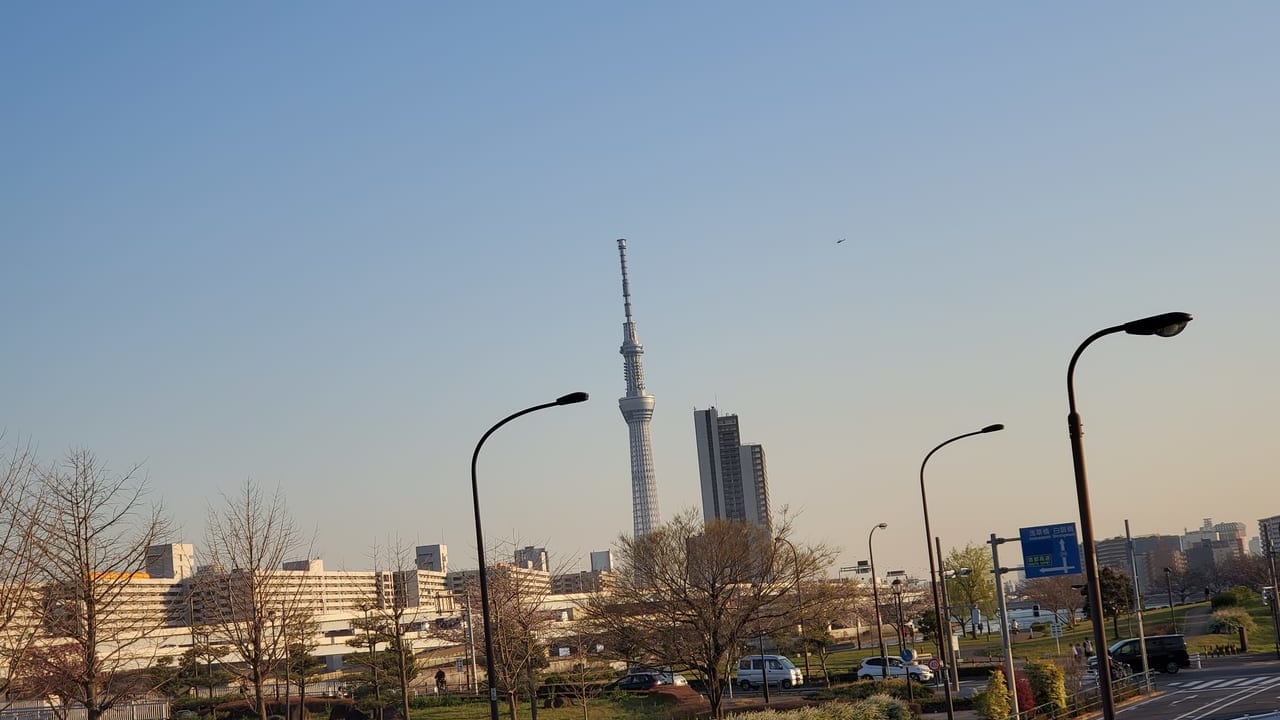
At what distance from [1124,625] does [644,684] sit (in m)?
60.6

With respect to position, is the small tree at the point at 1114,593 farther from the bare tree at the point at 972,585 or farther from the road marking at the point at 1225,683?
the road marking at the point at 1225,683

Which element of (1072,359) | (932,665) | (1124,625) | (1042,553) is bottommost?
(1124,625)

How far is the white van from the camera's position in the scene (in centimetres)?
6738

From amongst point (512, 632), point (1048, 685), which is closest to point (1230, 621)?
point (1048, 685)

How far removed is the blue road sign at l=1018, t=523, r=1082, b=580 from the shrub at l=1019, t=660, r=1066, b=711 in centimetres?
459

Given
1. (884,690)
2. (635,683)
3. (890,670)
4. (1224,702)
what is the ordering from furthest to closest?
1. (890,670)
2. (635,683)
3. (884,690)
4. (1224,702)

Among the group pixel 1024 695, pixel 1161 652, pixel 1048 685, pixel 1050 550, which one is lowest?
pixel 1161 652

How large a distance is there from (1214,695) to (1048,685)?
930cm

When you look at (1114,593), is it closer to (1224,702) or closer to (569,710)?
(1224,702)

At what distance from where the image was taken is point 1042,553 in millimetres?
41344

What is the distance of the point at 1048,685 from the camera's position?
43594mm

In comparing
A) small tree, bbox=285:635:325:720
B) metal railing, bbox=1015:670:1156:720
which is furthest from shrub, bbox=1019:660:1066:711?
small tree, bbox=285:635:325:720

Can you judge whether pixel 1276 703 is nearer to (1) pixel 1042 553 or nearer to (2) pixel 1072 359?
(1) pixel 1042 553

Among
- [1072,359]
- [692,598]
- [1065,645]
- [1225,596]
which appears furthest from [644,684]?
[1225,596]
